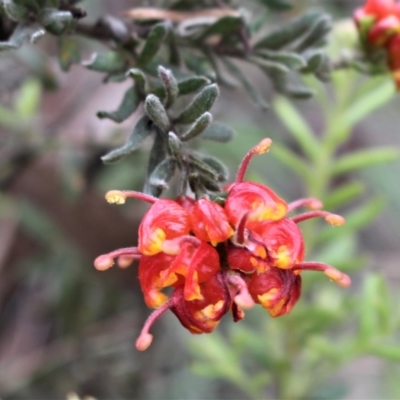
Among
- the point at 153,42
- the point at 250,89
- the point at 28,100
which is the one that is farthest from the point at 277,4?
the point at 28,100

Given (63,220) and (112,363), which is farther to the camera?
(63,220)

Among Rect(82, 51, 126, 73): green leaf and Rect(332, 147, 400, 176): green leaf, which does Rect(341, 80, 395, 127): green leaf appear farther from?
Rect(82, 51, 126, 73): green leaf

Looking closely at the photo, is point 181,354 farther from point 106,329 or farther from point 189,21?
point 189,21

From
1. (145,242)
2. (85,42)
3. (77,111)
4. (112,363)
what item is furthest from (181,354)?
(145,242)

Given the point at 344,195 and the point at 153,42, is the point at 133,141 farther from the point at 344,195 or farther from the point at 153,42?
the point at 344,195

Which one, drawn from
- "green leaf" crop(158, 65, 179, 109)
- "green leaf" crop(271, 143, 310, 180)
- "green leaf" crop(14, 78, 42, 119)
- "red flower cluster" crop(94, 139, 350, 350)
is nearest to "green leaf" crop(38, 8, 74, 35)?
"green leaf" crop(158, 65, 179, 109)

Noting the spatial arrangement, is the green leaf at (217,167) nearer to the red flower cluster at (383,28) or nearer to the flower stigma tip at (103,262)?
the flower stigma tip at (103,262)

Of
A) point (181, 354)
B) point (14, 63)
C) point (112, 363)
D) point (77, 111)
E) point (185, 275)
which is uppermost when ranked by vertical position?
point (185, 275)
